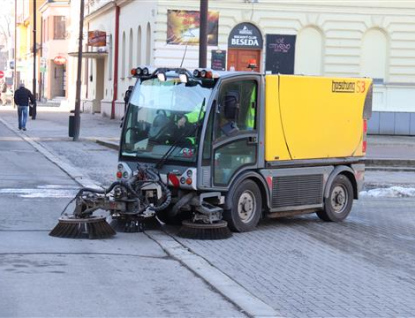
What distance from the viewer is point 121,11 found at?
41.8 metres

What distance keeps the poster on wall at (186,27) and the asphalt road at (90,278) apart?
798 inches

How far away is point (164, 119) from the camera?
10836 millimetres

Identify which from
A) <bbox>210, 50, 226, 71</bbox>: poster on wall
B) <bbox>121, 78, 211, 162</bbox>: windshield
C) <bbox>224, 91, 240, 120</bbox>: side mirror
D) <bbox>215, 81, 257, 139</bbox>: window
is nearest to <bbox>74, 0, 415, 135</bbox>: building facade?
<bbox>210, 50, 226, 71</bbox>: poster on wall

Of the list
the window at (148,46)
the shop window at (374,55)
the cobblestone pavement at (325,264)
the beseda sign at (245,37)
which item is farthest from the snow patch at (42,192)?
the shop window at (374,55)

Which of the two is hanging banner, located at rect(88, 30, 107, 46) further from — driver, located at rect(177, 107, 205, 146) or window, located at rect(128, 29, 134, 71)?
driver, located at rect(177, 107, 205, 146)

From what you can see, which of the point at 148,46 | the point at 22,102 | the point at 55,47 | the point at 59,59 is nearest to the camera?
the point at 22,102

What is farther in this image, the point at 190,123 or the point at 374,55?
the point at 374,55

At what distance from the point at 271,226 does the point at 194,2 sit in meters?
20.9

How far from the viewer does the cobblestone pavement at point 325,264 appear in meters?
7.48

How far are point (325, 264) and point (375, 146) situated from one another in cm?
1839

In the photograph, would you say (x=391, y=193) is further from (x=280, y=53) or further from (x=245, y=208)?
(x=280, y=53)

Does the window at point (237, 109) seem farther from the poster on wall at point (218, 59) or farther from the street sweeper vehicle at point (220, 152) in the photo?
the poster on wall at point (218, 59)

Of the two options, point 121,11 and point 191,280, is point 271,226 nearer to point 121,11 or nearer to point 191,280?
point 191,280

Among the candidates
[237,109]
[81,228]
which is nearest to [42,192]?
[81,228]
